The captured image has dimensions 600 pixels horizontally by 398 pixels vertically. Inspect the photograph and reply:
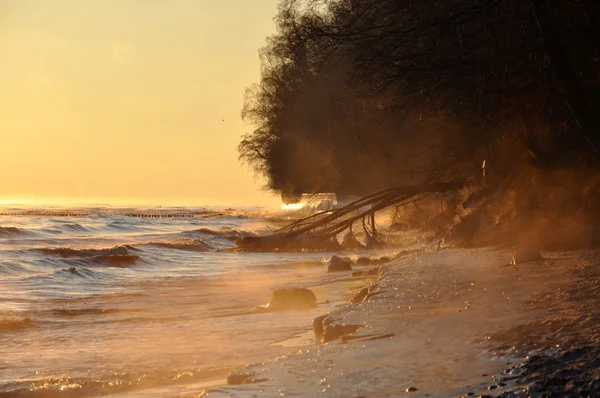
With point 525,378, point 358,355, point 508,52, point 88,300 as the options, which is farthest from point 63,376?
point 88,300

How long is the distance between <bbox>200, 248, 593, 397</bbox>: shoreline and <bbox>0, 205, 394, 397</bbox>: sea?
0.83 m

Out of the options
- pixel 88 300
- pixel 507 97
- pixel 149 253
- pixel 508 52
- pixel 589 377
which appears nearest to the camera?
pixel 589 377

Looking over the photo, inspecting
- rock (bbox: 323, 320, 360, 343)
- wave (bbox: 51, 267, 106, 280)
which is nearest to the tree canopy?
rock (bbox: 323, 320, 360, 343)

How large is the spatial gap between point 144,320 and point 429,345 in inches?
209

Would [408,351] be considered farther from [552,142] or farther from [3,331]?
[552,142]

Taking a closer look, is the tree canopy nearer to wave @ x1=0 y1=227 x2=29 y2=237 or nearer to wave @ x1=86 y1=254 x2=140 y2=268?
wave @ x1=86 y1=254 x2=140 y2=268

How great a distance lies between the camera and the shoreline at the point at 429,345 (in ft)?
14.5

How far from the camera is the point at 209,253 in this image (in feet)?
75.3

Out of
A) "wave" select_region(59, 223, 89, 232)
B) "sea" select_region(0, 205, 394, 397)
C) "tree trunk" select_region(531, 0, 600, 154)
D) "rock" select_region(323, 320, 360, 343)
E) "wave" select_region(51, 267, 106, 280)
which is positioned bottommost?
A: "sea" select_region(0, 205, 394, 397)

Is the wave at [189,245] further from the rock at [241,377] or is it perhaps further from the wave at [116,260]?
the rock at [241,377]

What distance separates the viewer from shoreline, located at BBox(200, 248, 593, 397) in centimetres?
441

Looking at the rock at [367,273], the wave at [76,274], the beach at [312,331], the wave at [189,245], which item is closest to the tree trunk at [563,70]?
the beach at [312,331]

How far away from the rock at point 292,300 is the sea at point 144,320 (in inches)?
9.7

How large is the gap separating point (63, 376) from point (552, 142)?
6891 millimetres
